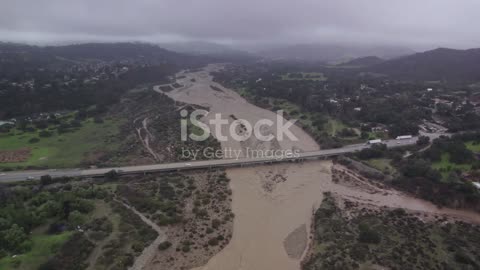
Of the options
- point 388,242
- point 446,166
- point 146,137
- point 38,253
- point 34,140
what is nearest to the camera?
point 38,253

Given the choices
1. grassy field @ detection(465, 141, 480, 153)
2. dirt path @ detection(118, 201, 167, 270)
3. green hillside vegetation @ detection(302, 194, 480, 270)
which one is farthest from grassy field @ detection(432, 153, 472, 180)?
dirt path @ detection(118, 201, 167, 270)

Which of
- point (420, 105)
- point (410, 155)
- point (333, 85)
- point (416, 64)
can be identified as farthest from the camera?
point (416, 64)

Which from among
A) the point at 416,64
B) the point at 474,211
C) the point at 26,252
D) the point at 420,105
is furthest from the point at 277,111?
the point at 416,64

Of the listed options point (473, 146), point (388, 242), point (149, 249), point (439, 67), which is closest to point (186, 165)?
point (149, 249)

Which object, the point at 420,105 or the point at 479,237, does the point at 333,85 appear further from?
the point at 479,237

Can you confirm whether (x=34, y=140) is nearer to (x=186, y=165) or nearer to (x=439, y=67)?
(x=186, y=165)

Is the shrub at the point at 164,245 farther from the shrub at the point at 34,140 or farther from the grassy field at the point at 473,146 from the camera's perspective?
the grassy field at the point at 473,146
